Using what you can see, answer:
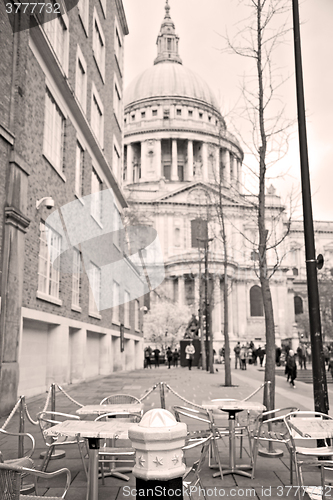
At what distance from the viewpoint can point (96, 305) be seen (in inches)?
854

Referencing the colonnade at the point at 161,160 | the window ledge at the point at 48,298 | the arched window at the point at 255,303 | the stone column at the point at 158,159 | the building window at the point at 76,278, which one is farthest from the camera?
the stone column at the point at 158,159

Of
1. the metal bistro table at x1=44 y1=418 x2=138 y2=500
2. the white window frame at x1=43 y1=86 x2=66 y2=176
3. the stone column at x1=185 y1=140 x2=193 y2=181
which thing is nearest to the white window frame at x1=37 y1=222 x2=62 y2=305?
the white window frame at x1=43 y1=86 x2=66 y2=176

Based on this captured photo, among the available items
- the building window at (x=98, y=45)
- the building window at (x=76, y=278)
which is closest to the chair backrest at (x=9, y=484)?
the building window at (x=76, y=278)

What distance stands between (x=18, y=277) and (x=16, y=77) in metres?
4.61

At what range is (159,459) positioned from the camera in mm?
3152

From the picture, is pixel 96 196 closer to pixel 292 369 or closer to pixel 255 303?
pixel 292 369

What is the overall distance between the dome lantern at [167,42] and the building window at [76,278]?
A: 361 ft

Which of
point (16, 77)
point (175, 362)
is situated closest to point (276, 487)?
point (16, 77)

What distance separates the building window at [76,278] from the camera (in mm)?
17672

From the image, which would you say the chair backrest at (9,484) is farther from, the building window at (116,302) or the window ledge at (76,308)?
the building window at (116,302)

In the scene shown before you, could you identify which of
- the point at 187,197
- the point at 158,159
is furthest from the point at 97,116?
the point at 158,159

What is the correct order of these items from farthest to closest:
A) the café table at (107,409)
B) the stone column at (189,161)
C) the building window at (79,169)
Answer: the stone column at (189,161) < the building window at (79,169) < the café table at (107,409)

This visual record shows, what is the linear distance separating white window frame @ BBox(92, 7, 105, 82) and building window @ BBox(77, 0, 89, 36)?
145cm

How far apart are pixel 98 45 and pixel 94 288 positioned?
37.2 ft
